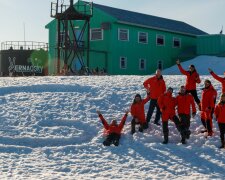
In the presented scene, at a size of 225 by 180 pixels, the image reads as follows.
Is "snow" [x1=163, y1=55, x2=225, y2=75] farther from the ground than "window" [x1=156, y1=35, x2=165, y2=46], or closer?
closer

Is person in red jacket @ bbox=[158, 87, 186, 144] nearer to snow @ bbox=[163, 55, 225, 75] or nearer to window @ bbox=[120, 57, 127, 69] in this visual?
snow @ bbox=[163, 55, 225, 75]

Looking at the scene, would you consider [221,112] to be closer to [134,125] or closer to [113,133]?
[134,125]

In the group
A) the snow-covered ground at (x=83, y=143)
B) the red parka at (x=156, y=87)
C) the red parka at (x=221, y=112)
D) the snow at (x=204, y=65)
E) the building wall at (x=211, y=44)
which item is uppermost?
the building wall at (x=211, y=44)

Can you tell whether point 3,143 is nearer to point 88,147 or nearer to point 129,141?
point 88,147

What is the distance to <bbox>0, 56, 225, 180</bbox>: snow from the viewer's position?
36.6ft

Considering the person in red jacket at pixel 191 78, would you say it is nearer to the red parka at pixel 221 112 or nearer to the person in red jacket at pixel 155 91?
the person in red jacket at pixel 155 91

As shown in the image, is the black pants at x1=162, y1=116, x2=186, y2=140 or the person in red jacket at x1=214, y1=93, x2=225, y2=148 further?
the black pants at x1=162, y1=116, x2=186, y2=140

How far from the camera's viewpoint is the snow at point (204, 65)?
3593 cm

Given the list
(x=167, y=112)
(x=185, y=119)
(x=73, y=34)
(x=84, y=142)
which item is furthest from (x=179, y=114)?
(x=73, y=34)

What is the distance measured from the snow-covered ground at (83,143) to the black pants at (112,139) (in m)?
0.18

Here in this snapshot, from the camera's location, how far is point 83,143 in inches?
528

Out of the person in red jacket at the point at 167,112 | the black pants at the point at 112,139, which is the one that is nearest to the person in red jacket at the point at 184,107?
the person in red jacket at the point at 167,112

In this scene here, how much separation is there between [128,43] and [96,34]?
2.68m

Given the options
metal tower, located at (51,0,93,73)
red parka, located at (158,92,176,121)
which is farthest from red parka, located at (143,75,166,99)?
metal tower, located at (51,0,93,73)
